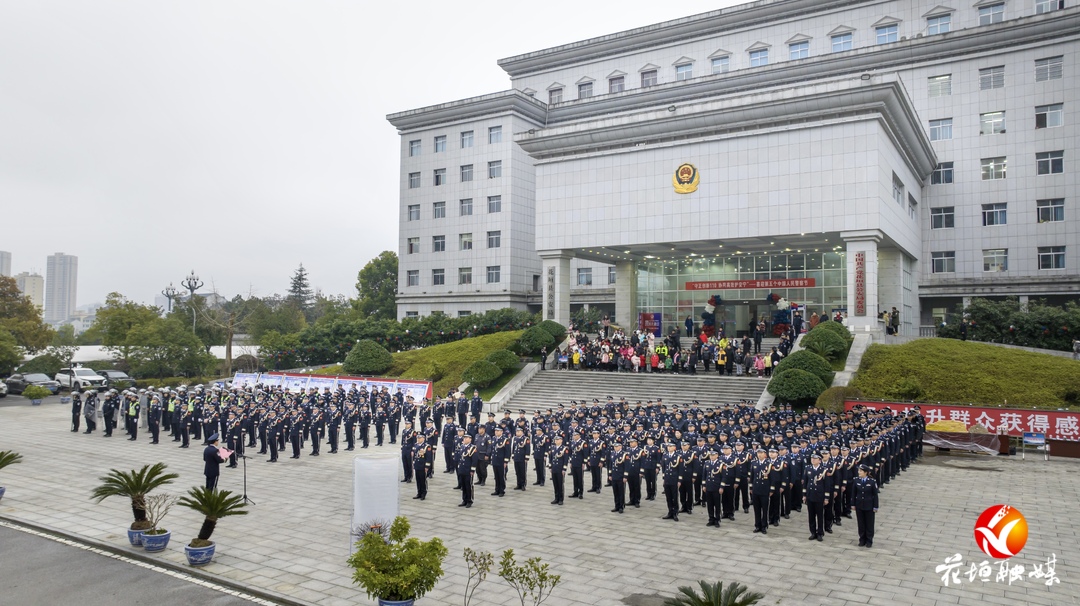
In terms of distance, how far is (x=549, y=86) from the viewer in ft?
185

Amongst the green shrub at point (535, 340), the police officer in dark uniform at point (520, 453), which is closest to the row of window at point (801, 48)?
the green shrub at point (535, 340)

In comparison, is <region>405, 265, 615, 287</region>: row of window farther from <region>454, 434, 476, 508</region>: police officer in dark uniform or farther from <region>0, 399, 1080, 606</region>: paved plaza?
<region>454, 434, 476, 508</region>: police officer in dark uniform

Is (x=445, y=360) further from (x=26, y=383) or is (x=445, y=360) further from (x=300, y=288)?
(x=300, y=288)

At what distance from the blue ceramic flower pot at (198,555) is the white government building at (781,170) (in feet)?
94.6

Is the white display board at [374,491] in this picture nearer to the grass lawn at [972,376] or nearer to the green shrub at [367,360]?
the grass lawn at [972,376]

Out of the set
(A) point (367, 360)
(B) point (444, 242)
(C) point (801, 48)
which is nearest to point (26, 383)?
(A) point (367, 360)

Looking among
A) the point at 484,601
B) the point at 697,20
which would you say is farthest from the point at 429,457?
the point at 697,20

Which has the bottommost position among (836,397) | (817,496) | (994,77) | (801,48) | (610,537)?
→ (610,537)

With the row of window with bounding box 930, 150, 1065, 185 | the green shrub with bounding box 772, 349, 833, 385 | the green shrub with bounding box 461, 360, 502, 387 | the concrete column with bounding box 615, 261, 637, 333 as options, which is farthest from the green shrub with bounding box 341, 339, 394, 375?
the row of window with bounding box 930, 150, 1065, 185

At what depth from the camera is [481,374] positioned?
32750 millimetres

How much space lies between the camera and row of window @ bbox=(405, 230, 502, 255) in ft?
171

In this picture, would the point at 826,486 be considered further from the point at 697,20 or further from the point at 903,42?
the point at 697,20

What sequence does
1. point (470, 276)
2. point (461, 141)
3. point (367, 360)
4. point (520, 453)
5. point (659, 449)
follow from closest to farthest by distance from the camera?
point (659, 449), point (520, 453), point (367, 360), point (470, 276), point (461, 141)

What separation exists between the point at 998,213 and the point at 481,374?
31829 millimetres
